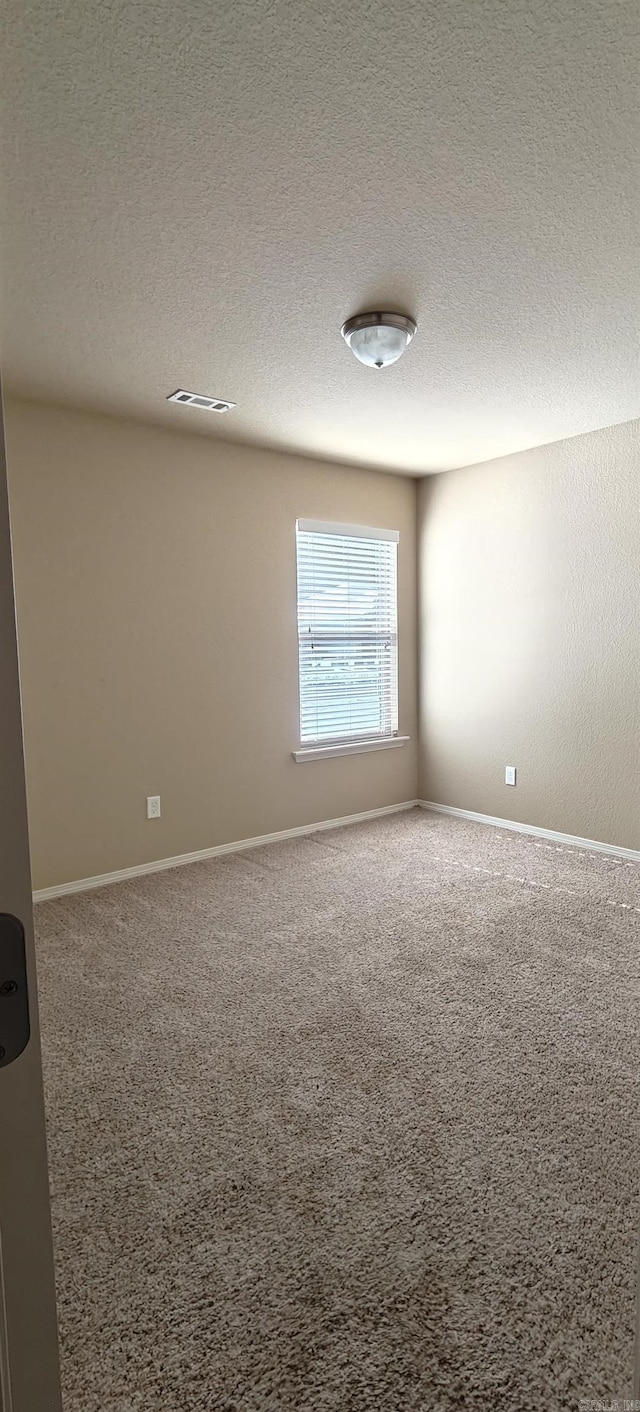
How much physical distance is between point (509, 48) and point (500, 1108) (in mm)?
2463

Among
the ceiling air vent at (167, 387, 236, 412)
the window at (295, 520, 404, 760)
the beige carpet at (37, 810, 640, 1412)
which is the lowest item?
the beige carpet at (37, 810, 640, 1412)

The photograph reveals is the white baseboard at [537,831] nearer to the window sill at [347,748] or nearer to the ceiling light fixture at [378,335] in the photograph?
the window sill at [347,748]

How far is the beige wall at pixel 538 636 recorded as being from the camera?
3.82 meters

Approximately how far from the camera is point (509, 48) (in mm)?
1404

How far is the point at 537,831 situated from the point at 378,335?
120 inches

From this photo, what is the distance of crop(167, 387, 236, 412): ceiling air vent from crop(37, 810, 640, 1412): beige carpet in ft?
8.00

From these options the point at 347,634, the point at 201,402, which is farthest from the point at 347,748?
the point at 201,402

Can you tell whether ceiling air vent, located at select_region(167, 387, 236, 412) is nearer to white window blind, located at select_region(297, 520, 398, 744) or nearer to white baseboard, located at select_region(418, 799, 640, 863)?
white window blind, located at select_region(297, 520, 398, 744)

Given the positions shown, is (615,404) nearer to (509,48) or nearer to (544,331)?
(544,331)

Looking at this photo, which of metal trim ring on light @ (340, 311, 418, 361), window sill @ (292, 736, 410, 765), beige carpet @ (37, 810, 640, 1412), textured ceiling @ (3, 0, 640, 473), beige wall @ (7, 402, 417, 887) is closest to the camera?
beige carpet @ (37, 810, 640, 1412)

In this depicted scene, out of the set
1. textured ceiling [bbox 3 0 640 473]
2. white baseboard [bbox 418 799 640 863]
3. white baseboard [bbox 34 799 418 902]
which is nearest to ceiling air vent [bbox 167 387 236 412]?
textured ceiling [bbox 3 0 640 473]

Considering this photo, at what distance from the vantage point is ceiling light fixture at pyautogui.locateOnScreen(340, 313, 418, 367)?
248 centimetres

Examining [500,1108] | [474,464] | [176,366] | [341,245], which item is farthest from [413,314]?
[500,1108]

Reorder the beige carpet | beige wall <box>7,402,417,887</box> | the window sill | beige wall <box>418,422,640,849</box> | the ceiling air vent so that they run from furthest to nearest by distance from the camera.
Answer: the window sill < beige wall <box>418,422,640,849</box> < beige wall <box>7,402,417,887</box> < the ceiling air vent < the beige carpet
